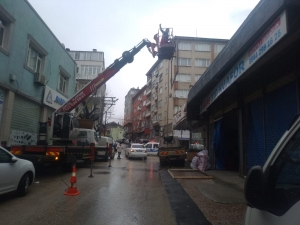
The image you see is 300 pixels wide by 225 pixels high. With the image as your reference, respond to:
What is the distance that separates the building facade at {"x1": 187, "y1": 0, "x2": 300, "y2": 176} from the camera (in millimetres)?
5488

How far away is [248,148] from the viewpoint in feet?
34.3

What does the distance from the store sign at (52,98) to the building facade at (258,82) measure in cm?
1012

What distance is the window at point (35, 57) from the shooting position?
50.3 feet

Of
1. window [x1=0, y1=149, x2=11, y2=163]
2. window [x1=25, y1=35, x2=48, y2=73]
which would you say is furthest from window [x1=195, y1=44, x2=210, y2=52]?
window [x1=0, y1=149, x2=11, y2=163]

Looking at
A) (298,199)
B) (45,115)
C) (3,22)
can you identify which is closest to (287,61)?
(298,199)

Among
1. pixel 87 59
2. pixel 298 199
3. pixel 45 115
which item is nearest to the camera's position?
pixel 298 199

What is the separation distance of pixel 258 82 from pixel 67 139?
992cm

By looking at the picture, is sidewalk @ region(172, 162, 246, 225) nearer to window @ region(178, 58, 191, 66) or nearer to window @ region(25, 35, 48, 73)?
window @ region(25, 35, 48, 73)

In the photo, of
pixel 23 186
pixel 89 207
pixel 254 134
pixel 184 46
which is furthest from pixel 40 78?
pixel 184 46

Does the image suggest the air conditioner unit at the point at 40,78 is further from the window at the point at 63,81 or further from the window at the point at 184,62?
the window at the point at 184,62

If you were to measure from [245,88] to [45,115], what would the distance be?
13271 mm

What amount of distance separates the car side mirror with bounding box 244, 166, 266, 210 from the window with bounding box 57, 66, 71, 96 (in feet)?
66.4

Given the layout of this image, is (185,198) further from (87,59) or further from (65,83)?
(87,59)

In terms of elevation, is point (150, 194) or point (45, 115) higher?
point (45, 115)
